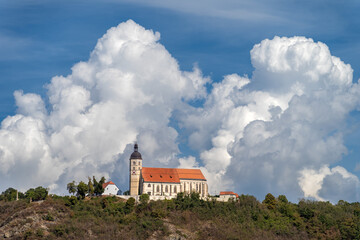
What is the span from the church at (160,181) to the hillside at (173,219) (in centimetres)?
1286

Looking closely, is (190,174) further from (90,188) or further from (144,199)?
(90,188)

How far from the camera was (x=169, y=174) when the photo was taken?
158m

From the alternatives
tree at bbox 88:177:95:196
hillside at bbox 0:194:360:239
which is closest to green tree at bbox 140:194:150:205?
hillside at bbox 0:194:360:239

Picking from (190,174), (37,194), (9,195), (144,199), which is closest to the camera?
(144,199)

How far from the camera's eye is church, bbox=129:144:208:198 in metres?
153

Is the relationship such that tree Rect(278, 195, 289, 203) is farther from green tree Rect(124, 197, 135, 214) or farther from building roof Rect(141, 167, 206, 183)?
green tree Rect(124, 197, 135, 214)

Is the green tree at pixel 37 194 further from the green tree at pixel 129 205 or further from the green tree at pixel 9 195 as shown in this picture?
the green tree at pixel 129 205

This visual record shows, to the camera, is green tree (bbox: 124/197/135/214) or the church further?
the church

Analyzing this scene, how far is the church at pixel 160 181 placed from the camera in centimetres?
15312

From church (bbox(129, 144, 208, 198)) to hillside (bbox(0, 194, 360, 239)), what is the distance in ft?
42.2

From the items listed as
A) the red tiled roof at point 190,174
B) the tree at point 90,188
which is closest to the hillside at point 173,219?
the tree at point 90,188

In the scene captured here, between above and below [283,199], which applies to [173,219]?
below

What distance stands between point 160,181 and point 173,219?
900 inches

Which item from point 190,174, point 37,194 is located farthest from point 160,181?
point 37,194
